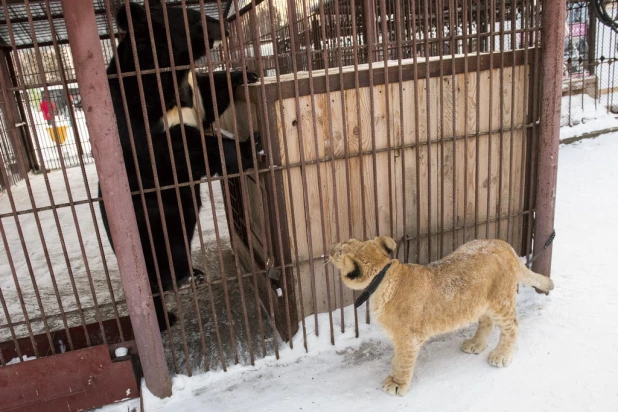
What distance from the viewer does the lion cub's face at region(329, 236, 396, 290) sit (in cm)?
252

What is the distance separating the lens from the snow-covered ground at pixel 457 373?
8.61ft

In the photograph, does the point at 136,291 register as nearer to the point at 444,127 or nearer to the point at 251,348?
the point at 251,348

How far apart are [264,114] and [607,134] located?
8.05 metres

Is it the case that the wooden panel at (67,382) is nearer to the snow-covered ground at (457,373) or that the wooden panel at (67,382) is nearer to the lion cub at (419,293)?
the snow-covered ground at (457,373)

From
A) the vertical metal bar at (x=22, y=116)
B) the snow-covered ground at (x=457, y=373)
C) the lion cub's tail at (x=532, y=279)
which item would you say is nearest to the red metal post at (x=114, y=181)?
the snow-covered ground at (x=457, y=373)

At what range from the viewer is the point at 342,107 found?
289 centimetres

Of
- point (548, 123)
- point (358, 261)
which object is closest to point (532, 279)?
point (548, 123)

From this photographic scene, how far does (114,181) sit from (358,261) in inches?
53.6

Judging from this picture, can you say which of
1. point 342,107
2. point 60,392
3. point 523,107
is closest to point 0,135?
point 60,392

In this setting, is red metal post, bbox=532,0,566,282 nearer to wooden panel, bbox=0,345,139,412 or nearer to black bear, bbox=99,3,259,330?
black bear, bbox=99,3,259,330

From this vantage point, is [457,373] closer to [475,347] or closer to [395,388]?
[475,347]

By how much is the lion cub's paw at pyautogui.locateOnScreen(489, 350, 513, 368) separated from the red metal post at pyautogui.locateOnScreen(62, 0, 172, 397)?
1972mm

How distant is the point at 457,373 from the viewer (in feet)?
9.34

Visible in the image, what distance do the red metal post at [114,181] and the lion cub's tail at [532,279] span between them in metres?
2.28
